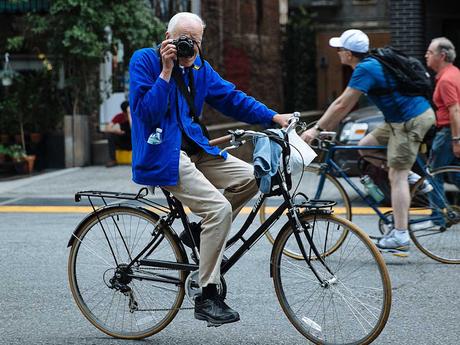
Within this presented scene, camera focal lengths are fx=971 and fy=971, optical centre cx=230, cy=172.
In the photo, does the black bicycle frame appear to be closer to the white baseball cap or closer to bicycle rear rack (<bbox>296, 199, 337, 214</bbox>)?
bicycle rear rack (<bbox>296, 199, 337, 214</bbox>)

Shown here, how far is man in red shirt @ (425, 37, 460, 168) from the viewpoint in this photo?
843cm

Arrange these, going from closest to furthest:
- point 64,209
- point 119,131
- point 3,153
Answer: point 64,209 → point 3,153 → point 119,131

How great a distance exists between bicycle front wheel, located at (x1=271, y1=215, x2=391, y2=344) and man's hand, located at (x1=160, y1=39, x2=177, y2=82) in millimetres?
1013

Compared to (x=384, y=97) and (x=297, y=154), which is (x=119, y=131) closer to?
(x=384, y=97)

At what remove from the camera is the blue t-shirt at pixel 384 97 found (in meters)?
7.38

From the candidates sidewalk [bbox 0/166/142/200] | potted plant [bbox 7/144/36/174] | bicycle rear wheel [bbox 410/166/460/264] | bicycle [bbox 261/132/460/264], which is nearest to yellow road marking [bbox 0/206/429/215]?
sidewalk [bbox 0/166/142/200]

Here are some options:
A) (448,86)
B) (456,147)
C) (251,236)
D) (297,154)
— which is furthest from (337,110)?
(251,236)

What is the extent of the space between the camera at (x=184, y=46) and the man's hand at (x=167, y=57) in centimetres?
2

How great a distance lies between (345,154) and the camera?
10172 mm

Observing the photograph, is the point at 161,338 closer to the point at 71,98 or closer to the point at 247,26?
the point at 71,98

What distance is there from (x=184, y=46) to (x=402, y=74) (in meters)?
3.02

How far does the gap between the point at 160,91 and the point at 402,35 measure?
40.5 feet

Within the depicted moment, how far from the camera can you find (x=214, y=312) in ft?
16.7

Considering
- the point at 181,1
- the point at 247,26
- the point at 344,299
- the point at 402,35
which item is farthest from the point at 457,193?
the point at 247,26
